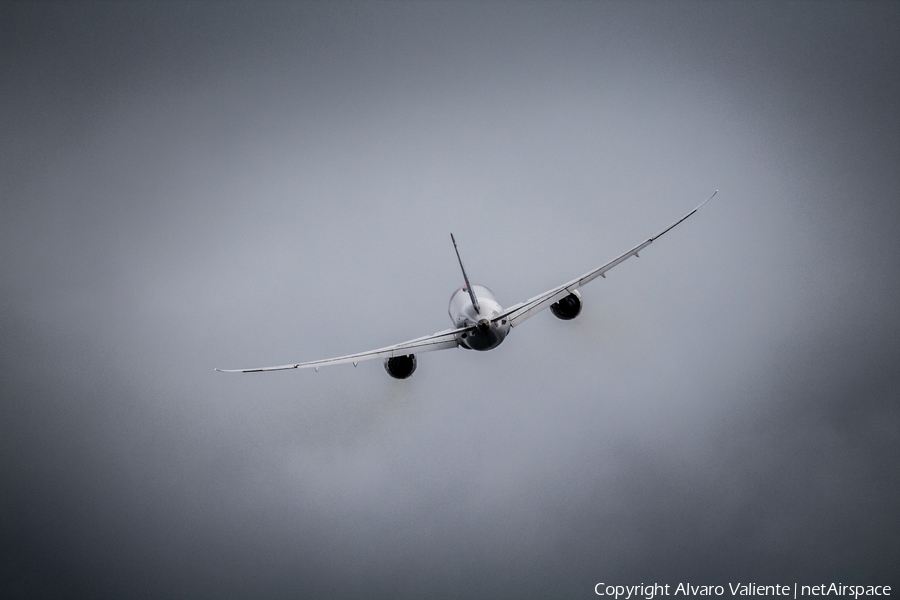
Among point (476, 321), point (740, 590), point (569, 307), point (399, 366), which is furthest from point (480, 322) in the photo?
point (740, 590)

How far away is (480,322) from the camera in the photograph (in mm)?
28859

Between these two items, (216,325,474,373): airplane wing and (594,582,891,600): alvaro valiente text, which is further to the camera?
(594,582,891,600): alvaro valiente text

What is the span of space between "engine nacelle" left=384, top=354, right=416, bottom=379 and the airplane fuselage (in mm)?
4656

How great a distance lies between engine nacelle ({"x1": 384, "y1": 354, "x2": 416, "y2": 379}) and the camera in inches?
1342

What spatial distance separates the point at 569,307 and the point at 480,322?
982 cm

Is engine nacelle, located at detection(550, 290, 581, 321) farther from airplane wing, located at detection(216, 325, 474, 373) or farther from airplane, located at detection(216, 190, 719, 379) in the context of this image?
airplane wing, located at detection(216, 325, 474, 373)

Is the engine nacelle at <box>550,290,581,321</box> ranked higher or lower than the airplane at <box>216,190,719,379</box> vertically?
higher

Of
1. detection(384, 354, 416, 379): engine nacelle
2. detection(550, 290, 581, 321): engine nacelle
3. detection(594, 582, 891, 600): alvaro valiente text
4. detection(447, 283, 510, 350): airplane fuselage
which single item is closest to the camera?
detection(447, 283, 510, 350): airplane fuselage

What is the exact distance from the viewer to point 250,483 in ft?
165

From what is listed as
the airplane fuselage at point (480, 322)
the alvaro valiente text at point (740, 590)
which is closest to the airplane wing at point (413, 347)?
the airplane fuselage at point (480, 322)

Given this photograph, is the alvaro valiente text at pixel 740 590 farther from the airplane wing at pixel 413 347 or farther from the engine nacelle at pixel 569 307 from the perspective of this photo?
the airplane wing at pixel 413 347

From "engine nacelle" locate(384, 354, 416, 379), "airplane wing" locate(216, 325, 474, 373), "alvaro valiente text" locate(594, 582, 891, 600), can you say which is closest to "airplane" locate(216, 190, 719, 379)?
"airplane wing" locate(216, 325, 474, 373)

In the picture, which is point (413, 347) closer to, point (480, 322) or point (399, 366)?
point (399, 366)

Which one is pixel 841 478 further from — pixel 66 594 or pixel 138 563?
pixel 66 594
